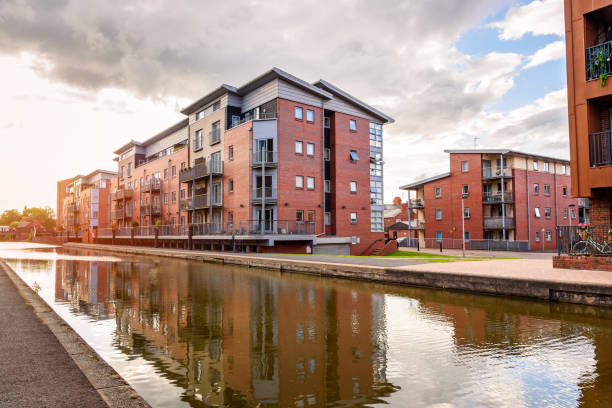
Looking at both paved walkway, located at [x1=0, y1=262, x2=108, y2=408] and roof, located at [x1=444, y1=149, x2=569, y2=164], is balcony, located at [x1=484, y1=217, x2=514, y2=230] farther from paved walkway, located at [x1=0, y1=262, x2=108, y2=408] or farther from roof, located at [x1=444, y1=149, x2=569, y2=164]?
paved walkway, located at [x1=0, y1=262, x2=108, y2=408]

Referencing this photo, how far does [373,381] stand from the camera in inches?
213

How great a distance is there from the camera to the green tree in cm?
14650

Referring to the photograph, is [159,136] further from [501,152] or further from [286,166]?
[501,152]

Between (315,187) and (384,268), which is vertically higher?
(315,187)

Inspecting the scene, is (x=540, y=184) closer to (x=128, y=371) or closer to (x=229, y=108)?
(x=229, y=108)

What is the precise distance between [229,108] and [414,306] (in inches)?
1172

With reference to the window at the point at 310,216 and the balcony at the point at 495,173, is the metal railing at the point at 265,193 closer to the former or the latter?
the window at the point at 310,216

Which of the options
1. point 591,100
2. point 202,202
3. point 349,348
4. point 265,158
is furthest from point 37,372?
point 202,202

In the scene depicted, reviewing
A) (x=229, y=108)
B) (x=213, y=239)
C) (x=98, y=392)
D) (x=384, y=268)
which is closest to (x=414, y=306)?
(x=384, y=268)

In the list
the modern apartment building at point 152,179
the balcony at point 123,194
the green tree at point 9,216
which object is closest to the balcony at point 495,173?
the modern apartment building at point 152,179

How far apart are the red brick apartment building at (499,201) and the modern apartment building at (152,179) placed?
29.6 m

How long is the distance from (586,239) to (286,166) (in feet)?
71.2

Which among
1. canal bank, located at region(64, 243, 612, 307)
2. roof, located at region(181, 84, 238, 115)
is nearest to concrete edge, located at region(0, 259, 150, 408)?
canal bank, located at region(64, 243, 612, 307)

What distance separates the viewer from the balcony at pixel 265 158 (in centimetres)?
3183
